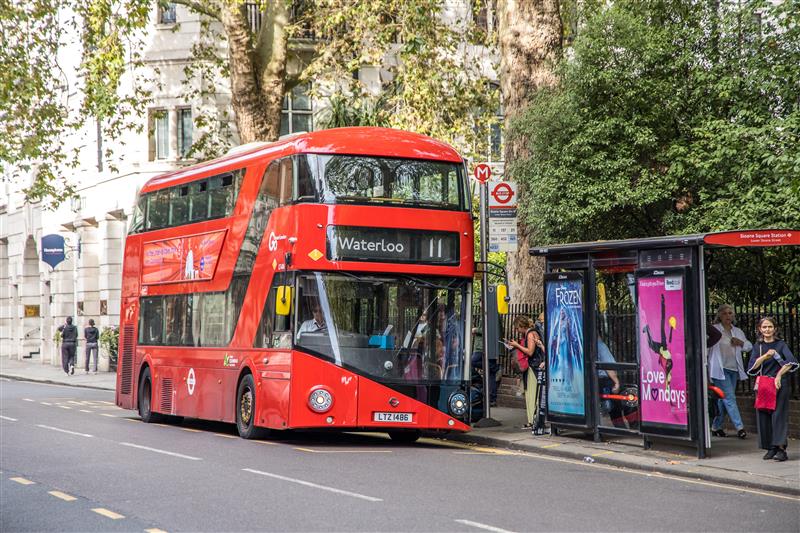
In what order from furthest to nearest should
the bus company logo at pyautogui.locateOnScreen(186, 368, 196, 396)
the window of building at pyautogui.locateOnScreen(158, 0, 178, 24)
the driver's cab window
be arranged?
the window of building at pyautogui.locateOnScreen(158, 0, 178, 24)
the bus company logo at pyautogui.locateOnScreen(186, 368, 196, 396)
the driver's cab window

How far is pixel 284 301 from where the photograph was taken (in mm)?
17000

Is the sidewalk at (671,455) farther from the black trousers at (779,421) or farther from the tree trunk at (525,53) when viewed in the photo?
the tree trunk at (525,53)

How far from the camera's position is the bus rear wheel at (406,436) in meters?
18.9

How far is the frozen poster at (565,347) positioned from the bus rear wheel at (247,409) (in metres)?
4.13

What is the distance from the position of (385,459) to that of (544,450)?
93.2 inches

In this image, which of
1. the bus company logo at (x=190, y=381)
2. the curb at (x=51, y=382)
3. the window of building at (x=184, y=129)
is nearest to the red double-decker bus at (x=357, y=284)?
the bus company logo at (x=190, y=381)

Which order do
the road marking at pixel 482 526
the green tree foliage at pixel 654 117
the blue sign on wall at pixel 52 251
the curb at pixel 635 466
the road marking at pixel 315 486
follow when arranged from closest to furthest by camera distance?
the road marking at pixel 482 526
the road marking at pixel 315 486
the curb at pixel 635 466
the green tree foliage at pixel 654 117
the blue sign on wall at pixel 52 251

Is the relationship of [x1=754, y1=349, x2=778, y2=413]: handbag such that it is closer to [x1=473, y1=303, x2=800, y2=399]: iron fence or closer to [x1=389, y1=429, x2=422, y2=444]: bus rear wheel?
[x1=473, y1=303, x2=800, y2=399]: iron fence

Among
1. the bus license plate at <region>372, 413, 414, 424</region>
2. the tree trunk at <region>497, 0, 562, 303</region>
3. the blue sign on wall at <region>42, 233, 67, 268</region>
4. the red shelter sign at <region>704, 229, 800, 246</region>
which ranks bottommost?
the bus license plate at <region>372, 413, 414, 424</region>

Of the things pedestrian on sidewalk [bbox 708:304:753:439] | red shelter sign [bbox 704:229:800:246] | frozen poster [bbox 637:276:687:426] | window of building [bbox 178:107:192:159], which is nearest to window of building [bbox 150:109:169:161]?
window of building [bbox 178:107:192:159]

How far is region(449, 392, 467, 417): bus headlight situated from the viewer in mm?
17469

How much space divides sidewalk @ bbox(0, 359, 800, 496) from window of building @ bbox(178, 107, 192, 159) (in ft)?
70.0

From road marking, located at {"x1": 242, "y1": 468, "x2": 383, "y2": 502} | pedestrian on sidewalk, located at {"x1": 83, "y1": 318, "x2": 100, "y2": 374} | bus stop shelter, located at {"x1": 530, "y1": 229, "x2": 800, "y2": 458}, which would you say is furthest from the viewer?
pedestrian on sidewalk, located at {"x1": 83, "y1": 318, "x2": 100, "y2": 374}

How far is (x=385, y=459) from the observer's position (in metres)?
15.8
